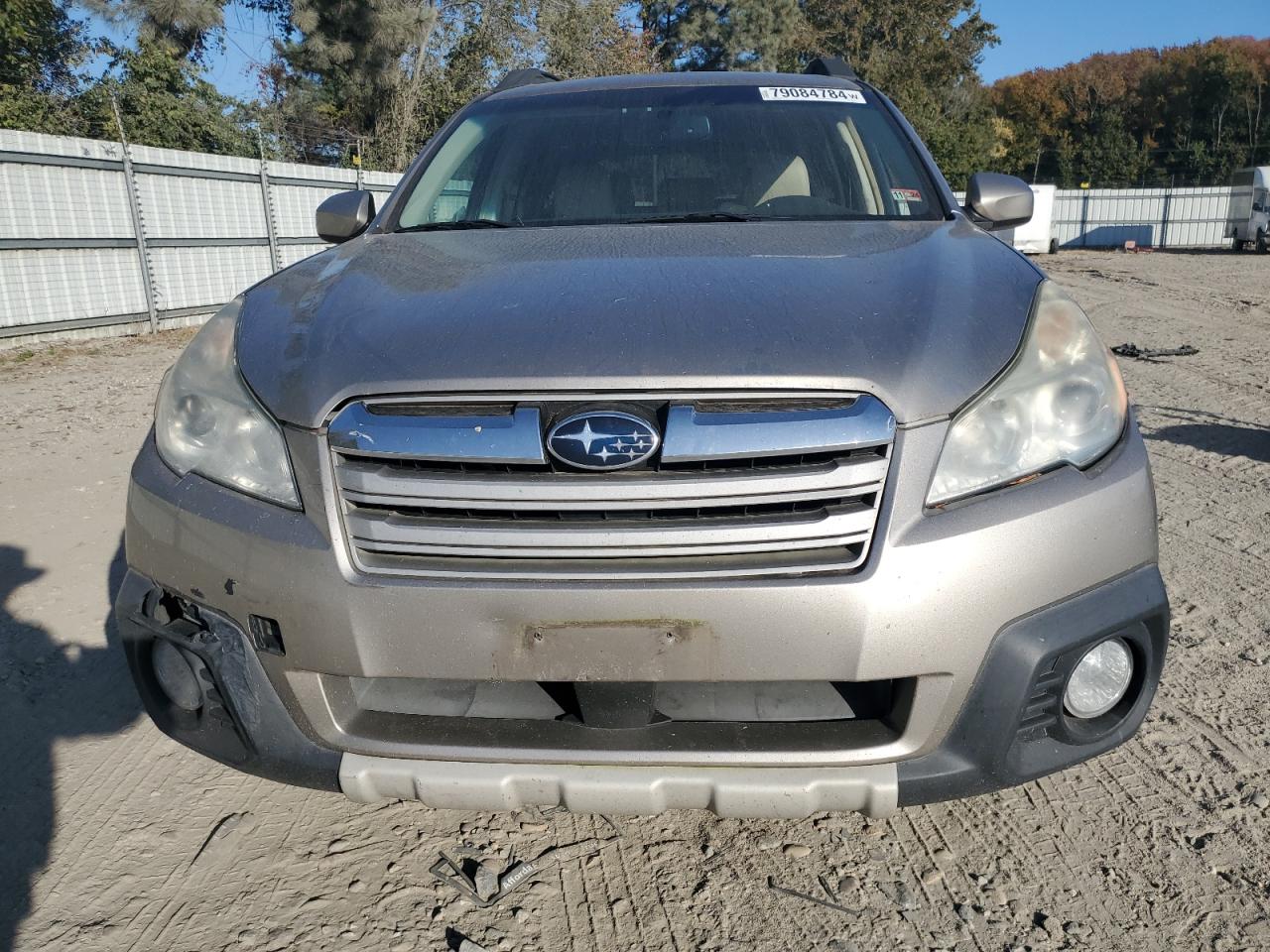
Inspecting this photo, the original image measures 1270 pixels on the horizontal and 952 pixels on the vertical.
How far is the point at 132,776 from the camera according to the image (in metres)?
2.43

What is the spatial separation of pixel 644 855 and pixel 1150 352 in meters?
8.15

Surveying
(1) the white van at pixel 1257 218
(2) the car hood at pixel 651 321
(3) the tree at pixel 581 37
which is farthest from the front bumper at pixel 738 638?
(1) the white van at pixel 1257 218

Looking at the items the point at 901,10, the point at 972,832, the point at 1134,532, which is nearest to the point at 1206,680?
the point at 972,832

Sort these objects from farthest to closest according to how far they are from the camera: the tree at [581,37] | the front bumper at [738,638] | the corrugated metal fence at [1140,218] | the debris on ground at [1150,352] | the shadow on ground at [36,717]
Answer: the corrugated metal fence at [1140,218] → the tree at [581,37] → the debris on ground at [1150,352] → the shadow on ground at [36,717] → the front bumper at [738,638]

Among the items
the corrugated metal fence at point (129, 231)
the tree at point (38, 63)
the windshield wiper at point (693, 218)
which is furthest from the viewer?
the tree at point (38, 63)

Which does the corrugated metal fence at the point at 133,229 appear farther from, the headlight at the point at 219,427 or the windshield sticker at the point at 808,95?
the headlight at the point at 219,427

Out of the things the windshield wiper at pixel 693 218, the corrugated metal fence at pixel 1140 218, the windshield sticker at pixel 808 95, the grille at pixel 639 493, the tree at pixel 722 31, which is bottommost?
the corrugated metal fence at pixel 1140 218

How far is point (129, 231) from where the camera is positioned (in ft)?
38.2

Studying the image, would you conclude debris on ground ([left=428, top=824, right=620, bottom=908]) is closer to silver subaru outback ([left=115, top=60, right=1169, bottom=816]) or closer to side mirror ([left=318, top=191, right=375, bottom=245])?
silver subaru outback ([left=115, top=60, right=1169, bottom=816])

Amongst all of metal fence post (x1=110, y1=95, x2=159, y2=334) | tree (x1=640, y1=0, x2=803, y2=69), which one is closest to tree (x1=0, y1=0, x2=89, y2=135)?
metal fence post (x1=110, y1=95, x2=159, y2=334)

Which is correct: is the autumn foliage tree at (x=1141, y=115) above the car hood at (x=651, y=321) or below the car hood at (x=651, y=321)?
above

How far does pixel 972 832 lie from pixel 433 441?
1.44 meters

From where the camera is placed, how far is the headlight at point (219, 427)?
179 centimetres

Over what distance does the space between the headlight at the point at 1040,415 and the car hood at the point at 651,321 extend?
42 mm
